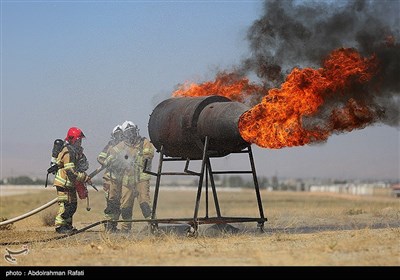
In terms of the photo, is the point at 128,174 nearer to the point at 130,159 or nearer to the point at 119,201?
the point at 130,159

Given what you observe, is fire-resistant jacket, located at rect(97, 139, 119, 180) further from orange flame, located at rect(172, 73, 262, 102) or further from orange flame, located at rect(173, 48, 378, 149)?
orange flame, located at rect(173, 48, 378, 149)

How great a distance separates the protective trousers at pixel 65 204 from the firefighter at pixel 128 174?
1852mm

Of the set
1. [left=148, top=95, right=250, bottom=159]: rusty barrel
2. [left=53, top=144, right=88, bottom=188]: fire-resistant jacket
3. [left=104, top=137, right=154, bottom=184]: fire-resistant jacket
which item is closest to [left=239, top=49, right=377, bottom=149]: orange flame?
[left=148, top=95, right=250, bottom=159]: rusty barrel

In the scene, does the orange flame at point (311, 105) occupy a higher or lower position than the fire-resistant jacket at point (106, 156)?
higher

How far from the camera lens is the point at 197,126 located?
17891 millimetres

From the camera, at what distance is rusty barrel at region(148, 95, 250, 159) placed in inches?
685

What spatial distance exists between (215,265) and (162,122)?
731cm

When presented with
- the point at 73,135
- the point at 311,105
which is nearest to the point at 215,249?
the point at 311,105

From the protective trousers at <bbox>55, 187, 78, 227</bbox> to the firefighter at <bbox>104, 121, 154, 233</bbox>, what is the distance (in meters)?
1.85

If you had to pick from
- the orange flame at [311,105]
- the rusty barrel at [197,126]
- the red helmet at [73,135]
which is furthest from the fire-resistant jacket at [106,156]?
the orange flame at [311,105]

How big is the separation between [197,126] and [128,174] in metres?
3.92

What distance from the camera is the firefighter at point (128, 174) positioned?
2089 cm

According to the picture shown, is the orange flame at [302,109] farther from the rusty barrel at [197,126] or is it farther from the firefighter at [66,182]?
the firefighter at [66,182]

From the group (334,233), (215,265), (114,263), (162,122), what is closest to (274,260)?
(215,265)
